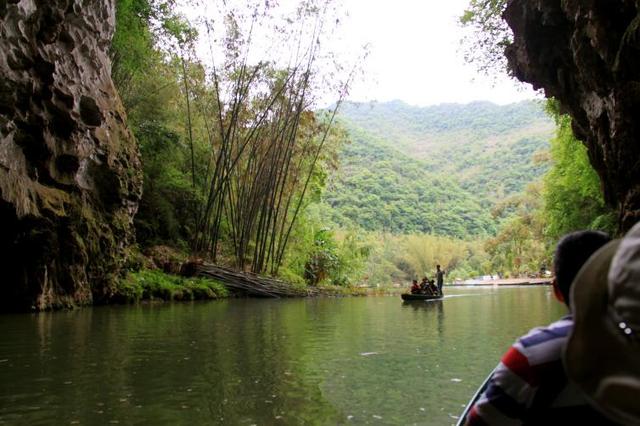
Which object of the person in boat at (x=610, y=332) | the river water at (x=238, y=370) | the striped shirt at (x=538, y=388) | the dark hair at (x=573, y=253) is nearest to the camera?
the person in boat at (x=610, y=332)

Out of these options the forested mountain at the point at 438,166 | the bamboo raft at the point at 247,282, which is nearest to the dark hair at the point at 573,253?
the bamboo raft at the point at 247,282

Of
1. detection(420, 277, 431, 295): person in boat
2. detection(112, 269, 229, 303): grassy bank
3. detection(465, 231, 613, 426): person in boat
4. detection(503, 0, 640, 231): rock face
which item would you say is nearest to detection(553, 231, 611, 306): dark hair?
detection(465, 231, 613, 426): person in boat

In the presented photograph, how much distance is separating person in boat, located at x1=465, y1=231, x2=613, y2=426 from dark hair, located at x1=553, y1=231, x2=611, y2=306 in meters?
0.14

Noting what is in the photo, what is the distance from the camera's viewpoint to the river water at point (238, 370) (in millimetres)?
3793

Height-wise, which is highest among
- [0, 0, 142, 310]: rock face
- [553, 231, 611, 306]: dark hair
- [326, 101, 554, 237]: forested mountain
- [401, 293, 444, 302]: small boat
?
[326, 101, 554, 237]: forested mountain

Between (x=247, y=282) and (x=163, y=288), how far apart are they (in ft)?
11.1

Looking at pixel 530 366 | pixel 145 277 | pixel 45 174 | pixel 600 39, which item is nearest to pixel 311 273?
pixel 145 277

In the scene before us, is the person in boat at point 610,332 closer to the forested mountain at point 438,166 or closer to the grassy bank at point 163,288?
the grassy bank at point 163,288

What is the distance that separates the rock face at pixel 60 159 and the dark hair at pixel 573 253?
33.2 ft

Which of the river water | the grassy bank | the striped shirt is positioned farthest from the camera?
the grassy bank

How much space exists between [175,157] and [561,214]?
1614cm

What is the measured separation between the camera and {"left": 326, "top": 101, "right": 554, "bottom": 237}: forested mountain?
2459 inches

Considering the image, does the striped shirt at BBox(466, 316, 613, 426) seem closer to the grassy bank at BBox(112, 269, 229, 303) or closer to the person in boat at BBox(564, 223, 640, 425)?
the person in boat at BBox(564, 223, 640, 425)

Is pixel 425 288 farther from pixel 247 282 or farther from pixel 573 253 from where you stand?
pixel 573 253
